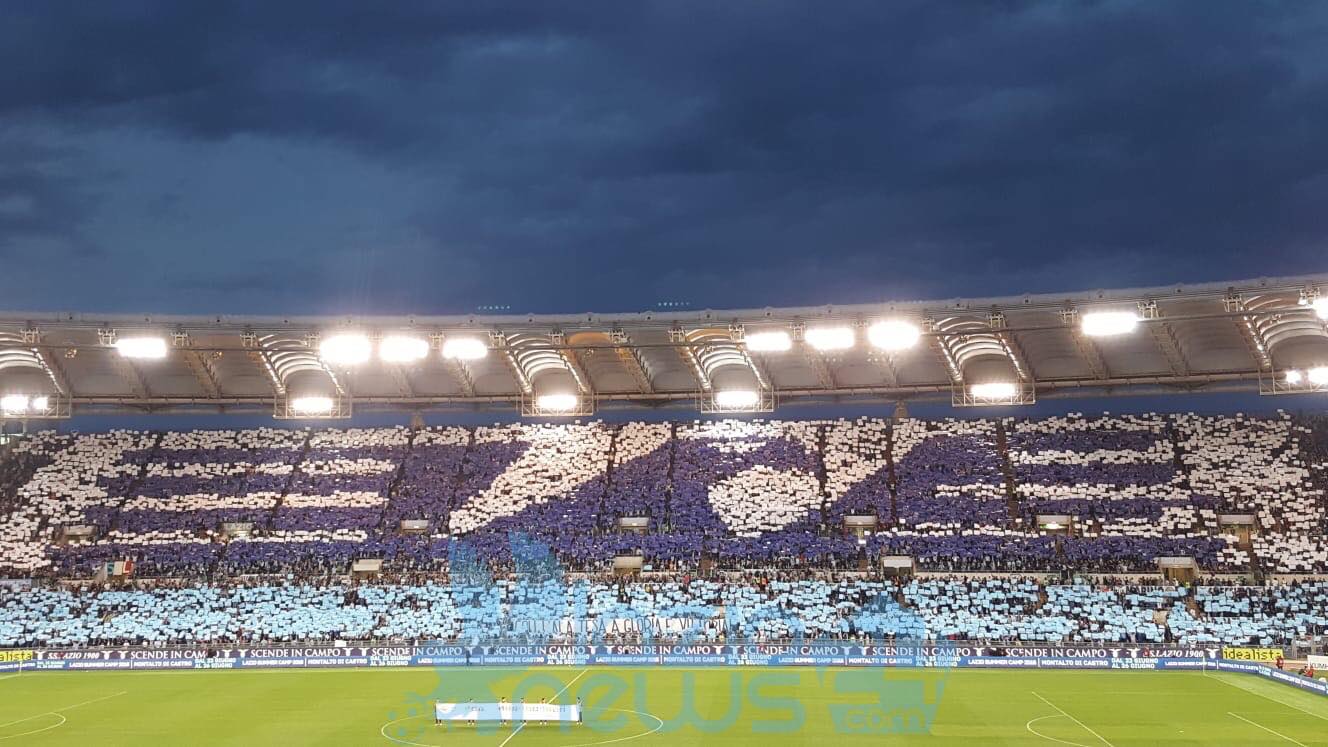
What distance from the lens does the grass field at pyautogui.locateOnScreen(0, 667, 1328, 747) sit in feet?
94.7

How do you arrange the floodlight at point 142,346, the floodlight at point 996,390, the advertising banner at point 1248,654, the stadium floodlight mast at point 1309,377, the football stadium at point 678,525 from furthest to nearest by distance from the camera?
the floodlight at point 996,390
the stadium floodlight mast at point 1309,377
the floodlight at point 142,346
the advertising banner at point 1248,654
the football stadium at point 678,525

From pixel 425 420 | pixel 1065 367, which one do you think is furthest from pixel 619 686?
pixel 425 420

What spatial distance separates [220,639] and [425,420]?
2385 cm

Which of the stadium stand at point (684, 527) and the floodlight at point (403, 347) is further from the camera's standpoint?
the floodlight at point (403, 347)

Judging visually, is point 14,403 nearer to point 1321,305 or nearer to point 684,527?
point 684,527

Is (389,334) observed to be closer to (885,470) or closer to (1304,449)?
(885,470)

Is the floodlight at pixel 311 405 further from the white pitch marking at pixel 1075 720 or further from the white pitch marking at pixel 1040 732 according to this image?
the white pitch marking at pixel 1040 732

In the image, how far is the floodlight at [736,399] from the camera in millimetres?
57562

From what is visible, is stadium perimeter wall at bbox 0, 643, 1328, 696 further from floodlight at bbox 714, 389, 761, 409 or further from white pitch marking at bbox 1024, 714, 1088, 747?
floodlight at bbox 714, 389, 761, 409

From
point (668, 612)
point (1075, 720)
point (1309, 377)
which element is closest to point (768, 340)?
point (668, 612)

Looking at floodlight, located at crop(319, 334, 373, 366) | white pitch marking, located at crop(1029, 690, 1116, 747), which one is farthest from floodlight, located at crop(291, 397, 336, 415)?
white pitch marking, located at crop(1029, 690, 1116, 747)

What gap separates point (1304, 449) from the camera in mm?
56750

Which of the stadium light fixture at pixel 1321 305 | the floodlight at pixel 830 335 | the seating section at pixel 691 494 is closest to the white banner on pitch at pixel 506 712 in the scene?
the seating section at pixel 691 494

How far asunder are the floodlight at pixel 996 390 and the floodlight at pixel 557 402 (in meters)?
20.6
